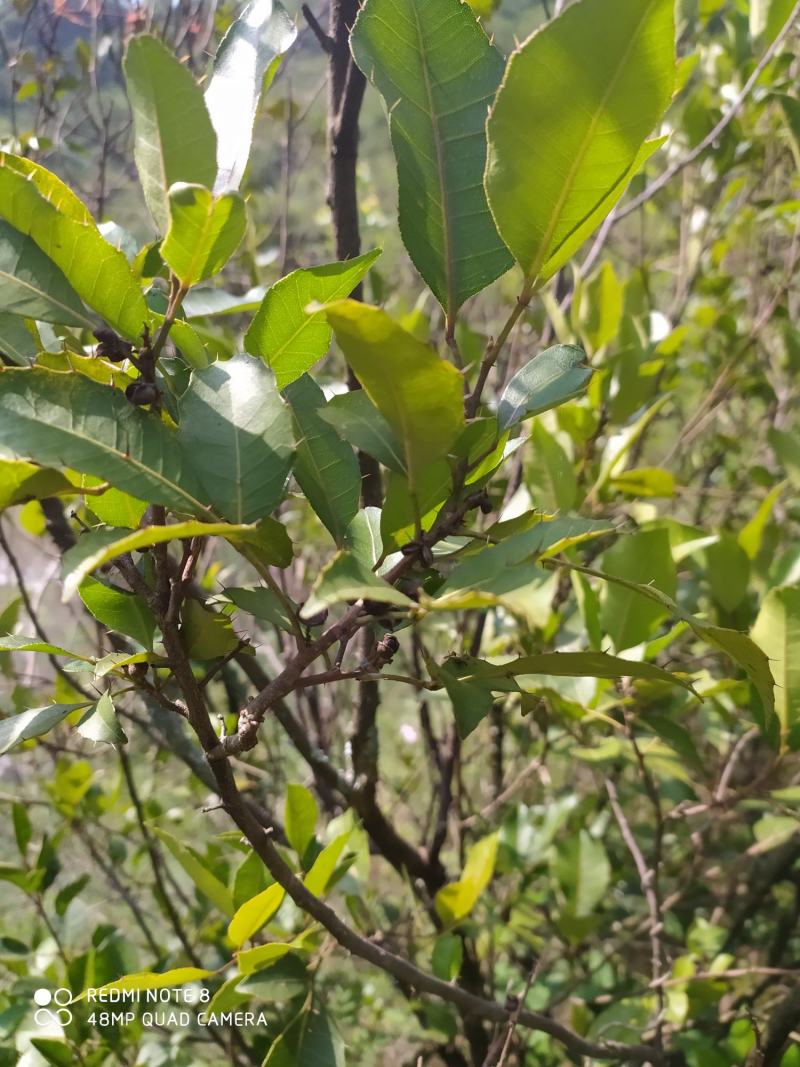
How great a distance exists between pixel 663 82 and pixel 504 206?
0.08 meters

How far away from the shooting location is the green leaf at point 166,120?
1.06 ft

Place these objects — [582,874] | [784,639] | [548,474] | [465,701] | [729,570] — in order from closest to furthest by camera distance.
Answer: [465,701], [784,639], [548,474], [729,570], [582,874]

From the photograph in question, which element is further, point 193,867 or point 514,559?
point 193,867

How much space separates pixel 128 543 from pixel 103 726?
0.18 metres

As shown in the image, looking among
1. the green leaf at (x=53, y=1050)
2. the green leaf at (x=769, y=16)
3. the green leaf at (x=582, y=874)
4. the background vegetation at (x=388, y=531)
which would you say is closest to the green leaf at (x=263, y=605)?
the background vegetation at (x=388, y=531)

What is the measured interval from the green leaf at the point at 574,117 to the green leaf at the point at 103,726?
0.31m

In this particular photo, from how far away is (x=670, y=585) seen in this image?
0.71 m

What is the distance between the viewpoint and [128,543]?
0.27 meters

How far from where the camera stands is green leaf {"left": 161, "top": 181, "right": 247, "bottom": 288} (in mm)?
308

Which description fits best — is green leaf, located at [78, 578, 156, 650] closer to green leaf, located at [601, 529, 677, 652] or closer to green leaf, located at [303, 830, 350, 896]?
green leaf, located at [303, 830, 350, 896]

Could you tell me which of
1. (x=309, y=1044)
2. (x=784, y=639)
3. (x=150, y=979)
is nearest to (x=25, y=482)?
(x=150, y=979)

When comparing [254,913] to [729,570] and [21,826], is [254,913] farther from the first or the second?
[729,570]

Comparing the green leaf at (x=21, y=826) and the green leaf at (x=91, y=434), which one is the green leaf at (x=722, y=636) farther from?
the green leaf at (x=21, y=826)

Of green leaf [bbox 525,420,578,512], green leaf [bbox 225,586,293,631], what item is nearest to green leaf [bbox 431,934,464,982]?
green leaf [bbox 525,420,578,512]
